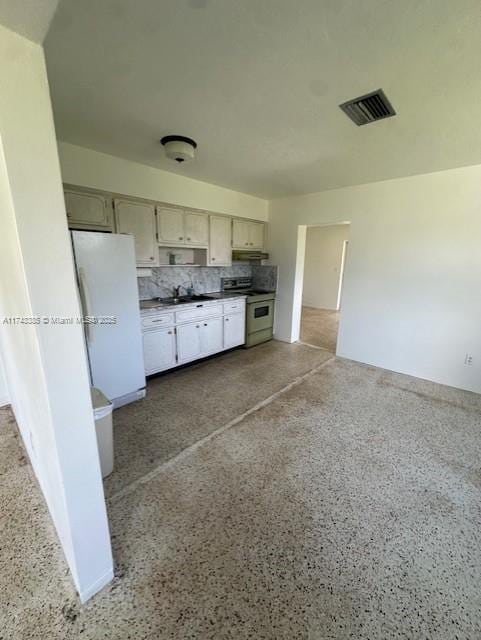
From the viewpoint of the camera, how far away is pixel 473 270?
10.1 ft

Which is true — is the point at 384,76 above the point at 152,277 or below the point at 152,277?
above

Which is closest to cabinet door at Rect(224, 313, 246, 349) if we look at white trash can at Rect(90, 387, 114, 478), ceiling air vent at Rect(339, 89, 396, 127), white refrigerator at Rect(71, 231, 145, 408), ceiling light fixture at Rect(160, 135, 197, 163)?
white refrigerator at Rect(71, 231, 145, 408)

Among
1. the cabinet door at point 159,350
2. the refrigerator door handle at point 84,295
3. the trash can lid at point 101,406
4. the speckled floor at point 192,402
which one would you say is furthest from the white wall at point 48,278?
the cabinet door at point 159,350

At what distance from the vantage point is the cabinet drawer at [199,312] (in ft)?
11.3

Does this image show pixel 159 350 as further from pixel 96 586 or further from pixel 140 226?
pixel 96 586

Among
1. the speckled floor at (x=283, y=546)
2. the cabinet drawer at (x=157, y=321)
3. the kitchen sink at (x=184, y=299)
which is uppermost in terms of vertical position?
the kitchen sink at (x=184, y=299)

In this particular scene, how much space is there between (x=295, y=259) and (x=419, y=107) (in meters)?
2.80

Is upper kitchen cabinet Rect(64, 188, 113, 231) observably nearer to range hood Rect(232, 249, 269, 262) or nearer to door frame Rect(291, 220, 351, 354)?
range hood Rect(232, 249, 269, 262)

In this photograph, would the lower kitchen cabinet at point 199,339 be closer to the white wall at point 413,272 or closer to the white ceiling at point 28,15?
the white wall at point 413,272

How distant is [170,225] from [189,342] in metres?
1.55

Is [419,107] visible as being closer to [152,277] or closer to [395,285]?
[395,285]

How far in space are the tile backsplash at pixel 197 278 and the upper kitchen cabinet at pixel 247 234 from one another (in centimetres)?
46

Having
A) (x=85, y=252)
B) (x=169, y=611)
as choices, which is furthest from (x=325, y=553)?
(x=85, y=252)

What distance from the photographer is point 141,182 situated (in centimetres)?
316
